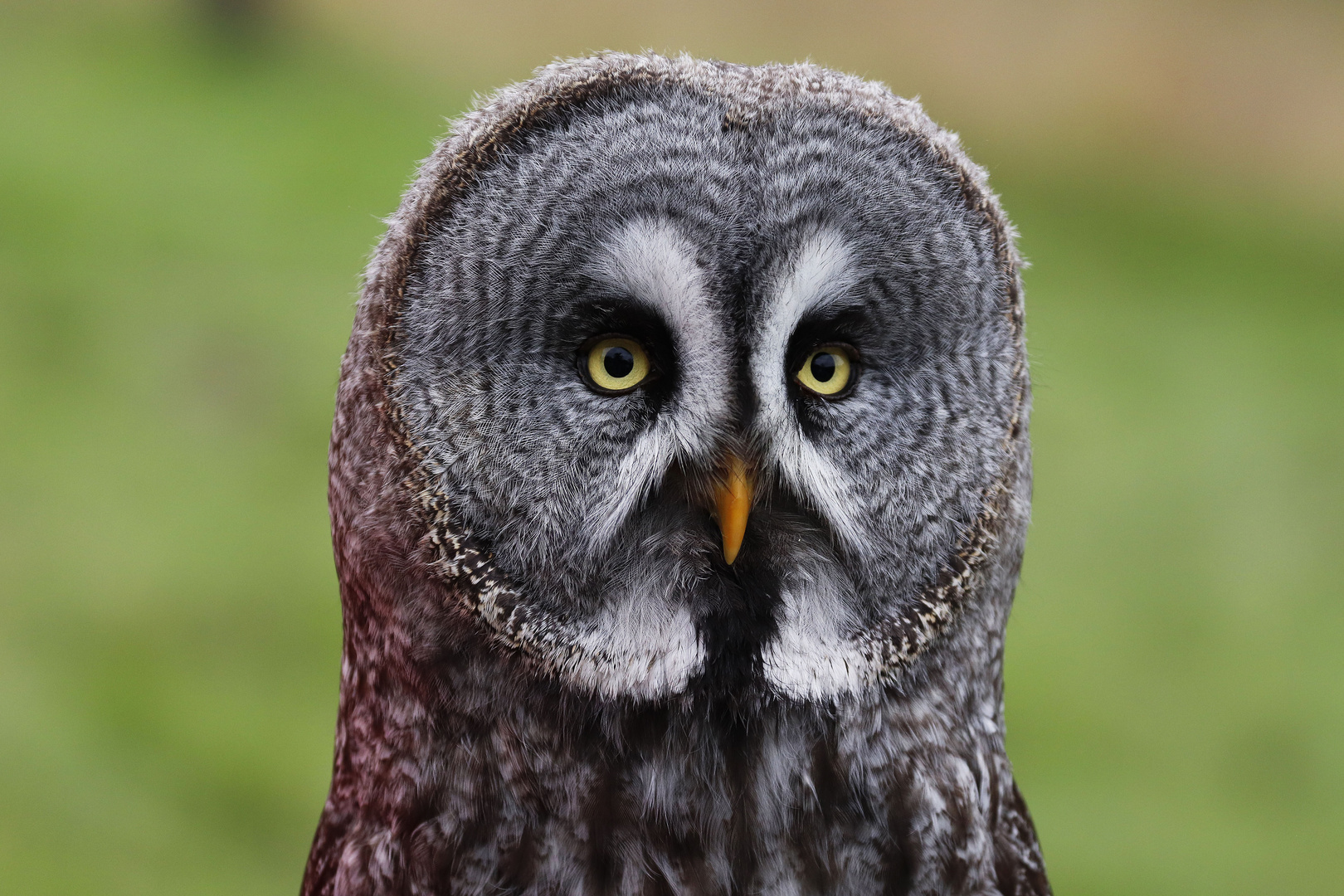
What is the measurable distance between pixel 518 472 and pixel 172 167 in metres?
5.26

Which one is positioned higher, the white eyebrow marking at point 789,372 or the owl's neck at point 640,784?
the white eyebrow marking at point 789,372

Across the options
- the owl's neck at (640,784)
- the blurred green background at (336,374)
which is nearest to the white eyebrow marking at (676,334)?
the owl's neck at (640,784)

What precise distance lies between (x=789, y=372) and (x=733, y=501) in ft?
0.40

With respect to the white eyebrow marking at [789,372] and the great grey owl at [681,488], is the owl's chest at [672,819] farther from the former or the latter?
the white eyebrow marking at [789,372]

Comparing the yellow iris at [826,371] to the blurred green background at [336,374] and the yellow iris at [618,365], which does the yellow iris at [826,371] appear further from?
the blurred green background at [336,374]

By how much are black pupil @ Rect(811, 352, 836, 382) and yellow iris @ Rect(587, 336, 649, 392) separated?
15 centimetres

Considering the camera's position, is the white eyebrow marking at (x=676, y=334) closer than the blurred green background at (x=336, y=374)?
Yes

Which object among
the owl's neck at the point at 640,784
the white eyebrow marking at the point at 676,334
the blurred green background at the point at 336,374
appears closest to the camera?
the white eyebrow marking at the point at 676,334

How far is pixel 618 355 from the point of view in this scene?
1.02 m

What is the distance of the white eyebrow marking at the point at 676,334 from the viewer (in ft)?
3.23

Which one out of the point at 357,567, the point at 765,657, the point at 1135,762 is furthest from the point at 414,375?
the point at 1135,762

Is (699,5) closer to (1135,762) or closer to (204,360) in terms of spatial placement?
(204,360)

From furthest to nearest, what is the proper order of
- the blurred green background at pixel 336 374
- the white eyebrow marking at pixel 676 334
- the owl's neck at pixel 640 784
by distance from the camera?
1. the blurred green background at pixel 336 374
2. the owl's neck at pixel 640 784
3. the white eyebrow marking at pixel 676 334

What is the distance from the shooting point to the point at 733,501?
102 cm
